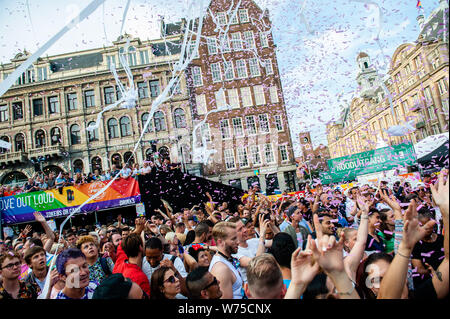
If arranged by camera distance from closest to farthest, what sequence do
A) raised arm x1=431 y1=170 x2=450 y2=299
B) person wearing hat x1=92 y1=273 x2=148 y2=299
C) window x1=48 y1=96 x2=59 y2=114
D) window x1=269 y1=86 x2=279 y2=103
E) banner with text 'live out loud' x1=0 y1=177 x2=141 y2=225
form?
raised arm x1=431 y1=170 x2=450 y2=299 < person wearing hat x1=92 y1=273 x2=148 y2=299 < banner with text 'live out loud' x1=0 y1=177 x2=141 y2=225 < window x1=269 y1=86 x2=279 y2=103 < window x1=48 y1=96 x2=59 y2=114

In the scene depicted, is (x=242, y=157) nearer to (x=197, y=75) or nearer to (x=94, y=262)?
(x=197, y=75)

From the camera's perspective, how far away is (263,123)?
22.2 m

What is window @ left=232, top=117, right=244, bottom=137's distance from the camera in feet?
71.6

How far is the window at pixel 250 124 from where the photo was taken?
21259 millimetres

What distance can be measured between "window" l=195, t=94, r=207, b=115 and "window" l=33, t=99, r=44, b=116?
1620cm

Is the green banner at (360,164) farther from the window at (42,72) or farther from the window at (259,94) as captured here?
the window at (42,72)

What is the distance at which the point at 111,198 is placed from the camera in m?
11.3

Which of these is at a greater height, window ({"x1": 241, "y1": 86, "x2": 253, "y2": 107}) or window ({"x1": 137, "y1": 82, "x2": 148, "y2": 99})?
window ({"x1": 137, "y1": 82, "x2": 148, "y2": 99})

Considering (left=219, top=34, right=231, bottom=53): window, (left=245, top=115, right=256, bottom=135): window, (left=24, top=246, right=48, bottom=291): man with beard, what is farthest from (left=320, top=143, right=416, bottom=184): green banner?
(left=24, top=246, right=48, bottom=291): man with beard

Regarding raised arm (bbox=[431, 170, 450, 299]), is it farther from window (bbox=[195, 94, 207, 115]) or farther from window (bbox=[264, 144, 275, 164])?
window (bbox=[264, 144, 275, 164])

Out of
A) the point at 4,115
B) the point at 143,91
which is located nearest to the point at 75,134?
the point at 4,115

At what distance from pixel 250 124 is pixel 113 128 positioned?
14.6m

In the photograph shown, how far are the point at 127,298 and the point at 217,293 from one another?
Result: 755 mm
